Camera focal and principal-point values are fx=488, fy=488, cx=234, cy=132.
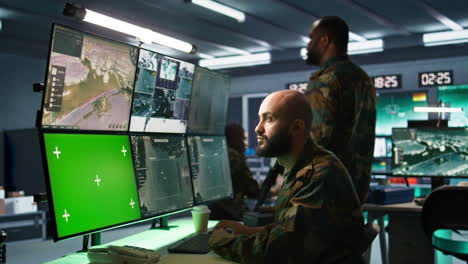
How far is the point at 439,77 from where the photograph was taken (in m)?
7.82

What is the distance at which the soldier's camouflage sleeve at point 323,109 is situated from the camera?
2135mm

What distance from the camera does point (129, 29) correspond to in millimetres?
2156

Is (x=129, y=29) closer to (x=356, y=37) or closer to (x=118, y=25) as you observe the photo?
(x=118, y=25)

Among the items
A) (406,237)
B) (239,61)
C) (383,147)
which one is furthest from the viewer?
(239,61)

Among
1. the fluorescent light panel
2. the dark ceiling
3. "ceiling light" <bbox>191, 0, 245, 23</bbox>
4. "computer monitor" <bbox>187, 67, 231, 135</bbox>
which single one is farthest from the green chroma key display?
the dark ceiling

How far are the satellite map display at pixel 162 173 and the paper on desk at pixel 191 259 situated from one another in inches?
13.0

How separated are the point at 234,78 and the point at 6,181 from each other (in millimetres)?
5010

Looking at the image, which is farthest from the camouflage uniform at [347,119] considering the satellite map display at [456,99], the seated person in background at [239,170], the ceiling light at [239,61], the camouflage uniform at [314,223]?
the ceiling light at [239,61]

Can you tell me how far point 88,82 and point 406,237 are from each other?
8.74 feet

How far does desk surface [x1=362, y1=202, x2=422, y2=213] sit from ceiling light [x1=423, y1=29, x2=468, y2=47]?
4172 mm

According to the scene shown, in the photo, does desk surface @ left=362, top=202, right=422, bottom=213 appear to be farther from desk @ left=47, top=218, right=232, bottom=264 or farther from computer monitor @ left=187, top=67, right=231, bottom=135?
desk @ left=47, top=218, right=232, bottom=264

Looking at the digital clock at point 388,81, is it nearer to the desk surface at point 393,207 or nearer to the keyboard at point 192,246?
the desk surface at point 393,207

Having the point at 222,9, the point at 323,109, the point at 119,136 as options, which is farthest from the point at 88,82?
the point at 222,9

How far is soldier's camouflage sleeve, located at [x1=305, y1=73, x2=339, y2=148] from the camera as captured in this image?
84.0 inches
